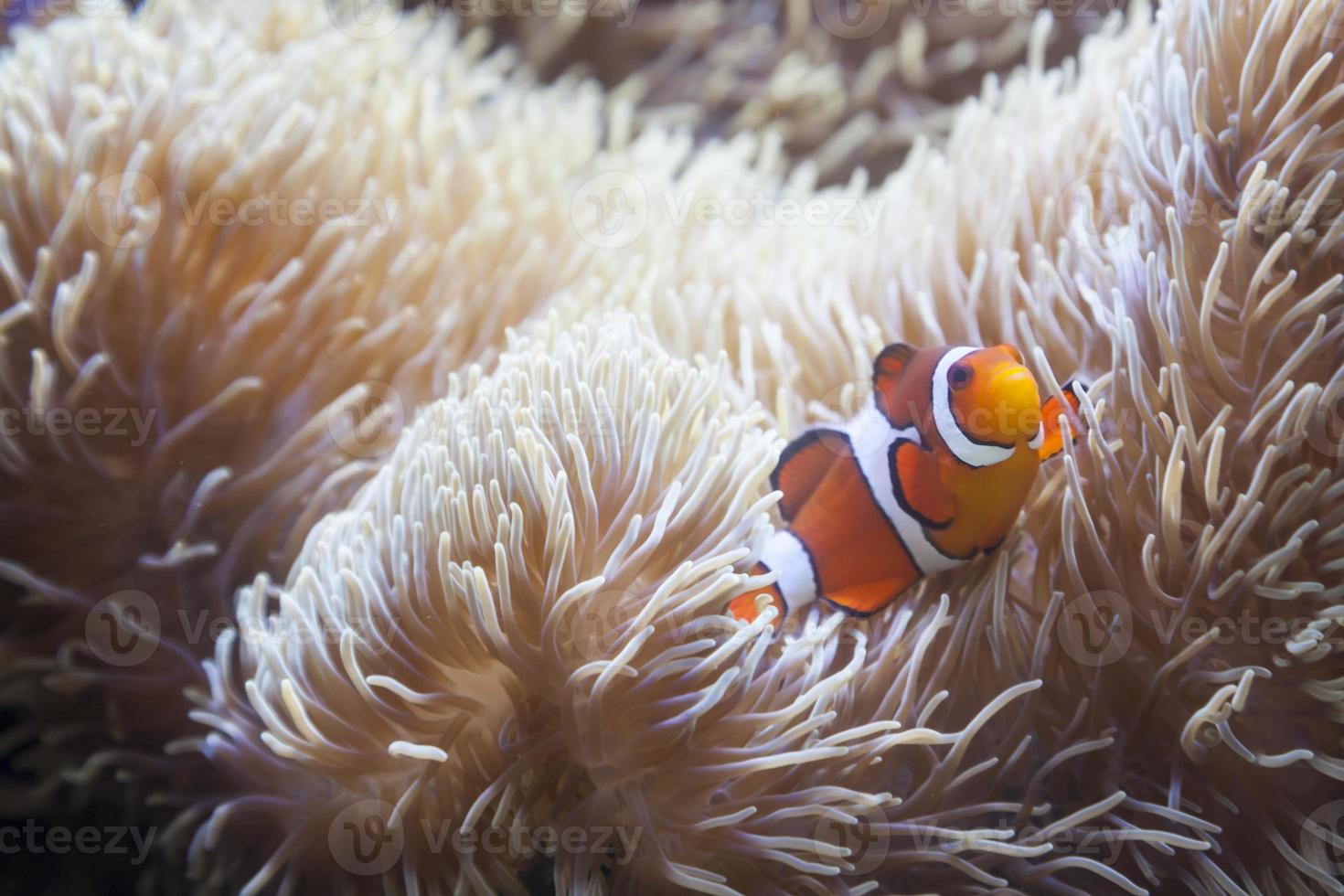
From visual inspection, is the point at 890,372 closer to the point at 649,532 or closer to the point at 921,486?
the point at 921,486

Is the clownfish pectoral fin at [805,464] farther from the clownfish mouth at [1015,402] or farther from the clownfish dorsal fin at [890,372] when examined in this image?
the clownfish mouth at [1015,402]

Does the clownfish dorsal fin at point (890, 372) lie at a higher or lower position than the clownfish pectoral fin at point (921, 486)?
higher

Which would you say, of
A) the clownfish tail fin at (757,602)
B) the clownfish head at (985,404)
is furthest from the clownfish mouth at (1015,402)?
the clownfish tail fin at (757,602)

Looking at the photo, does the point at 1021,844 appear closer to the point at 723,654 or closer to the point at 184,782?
the point at 723,654

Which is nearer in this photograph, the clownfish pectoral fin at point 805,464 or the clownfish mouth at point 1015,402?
the clownfish mouth at point 1015,402

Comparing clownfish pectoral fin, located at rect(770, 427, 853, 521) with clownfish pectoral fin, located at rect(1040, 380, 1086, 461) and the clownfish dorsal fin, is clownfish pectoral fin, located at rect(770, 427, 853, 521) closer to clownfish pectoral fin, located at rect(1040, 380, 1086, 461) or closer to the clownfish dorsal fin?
the clownfish dorsal fin

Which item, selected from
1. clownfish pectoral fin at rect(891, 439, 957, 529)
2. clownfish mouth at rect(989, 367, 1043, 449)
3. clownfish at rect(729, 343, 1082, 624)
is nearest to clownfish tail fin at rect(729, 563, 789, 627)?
clownfish at rect(729, 343, 1082, 624)

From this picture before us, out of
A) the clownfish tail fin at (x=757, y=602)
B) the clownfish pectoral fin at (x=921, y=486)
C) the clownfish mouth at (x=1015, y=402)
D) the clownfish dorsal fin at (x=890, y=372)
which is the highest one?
the clownfish dorsal fin at (x=890, y=372)
